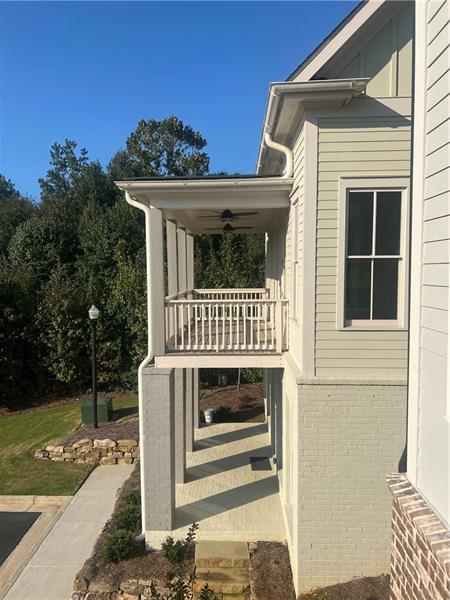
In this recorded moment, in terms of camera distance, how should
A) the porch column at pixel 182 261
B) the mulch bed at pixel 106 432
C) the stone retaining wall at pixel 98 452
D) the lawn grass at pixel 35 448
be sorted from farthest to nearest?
the mulch bed at pixel 106 432 < the stone retaining wall at pixel 98 452 < the porch column at pixel 182 261 < the lawn grass at pixel 35 448

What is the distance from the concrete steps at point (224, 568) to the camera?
6.10m

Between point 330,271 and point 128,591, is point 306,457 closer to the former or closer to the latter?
point 330,271

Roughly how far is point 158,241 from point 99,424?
7.65m

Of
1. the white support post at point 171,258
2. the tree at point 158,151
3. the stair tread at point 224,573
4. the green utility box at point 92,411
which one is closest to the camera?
the stair tread at point 224,573

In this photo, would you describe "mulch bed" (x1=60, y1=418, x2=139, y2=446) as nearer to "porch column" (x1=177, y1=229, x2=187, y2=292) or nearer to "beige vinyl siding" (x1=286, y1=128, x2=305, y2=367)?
"porch column" (x1=177, y1=229, x2=187, y2=292)

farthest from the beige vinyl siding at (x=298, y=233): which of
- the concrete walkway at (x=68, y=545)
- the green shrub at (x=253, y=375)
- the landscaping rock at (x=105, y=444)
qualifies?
the green shrub at (x=253, y=375)

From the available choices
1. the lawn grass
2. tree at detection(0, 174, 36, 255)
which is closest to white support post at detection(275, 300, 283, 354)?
the lawn grass

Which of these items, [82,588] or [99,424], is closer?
[82,588]

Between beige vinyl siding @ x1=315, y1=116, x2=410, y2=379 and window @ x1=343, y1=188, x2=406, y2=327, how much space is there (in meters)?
0.17

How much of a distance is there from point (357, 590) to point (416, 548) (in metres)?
3.78

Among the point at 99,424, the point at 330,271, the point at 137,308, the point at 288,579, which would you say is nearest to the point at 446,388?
the point at 330,271

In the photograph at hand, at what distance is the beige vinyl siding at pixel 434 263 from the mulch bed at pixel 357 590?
3668mm

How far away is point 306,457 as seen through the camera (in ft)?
19.2

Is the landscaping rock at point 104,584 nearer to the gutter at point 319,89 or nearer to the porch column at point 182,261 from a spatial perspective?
the porch column at point 182,261
